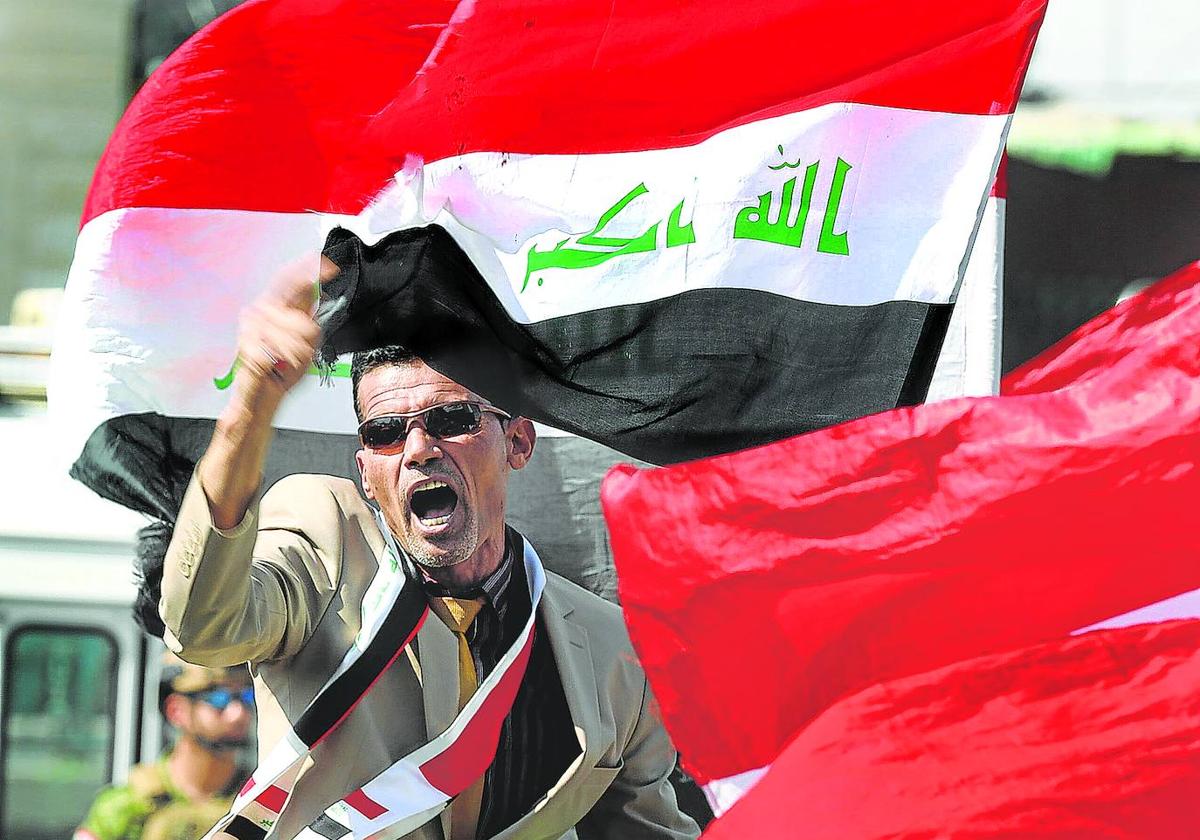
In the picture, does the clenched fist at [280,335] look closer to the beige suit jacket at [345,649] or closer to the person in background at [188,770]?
the beige suit jacket at [345,649]

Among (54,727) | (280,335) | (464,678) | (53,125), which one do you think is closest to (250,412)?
(280,335)

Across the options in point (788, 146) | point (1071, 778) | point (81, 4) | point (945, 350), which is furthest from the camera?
point (81, 4)

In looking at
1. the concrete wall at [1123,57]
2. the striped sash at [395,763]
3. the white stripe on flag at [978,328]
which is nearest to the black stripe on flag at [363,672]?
the striped sash at [395,763]

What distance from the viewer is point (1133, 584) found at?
96.3 inches

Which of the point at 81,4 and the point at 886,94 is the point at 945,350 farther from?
the point at 81,4

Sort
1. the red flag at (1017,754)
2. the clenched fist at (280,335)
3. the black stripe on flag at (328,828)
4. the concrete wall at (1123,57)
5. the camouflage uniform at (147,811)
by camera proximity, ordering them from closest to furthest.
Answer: the red flag at (1017,754), the clenched fist at (280,335), the black stripe on flag at (328,828), the camouflage uniform at (147,811), the concrete wall at (1123,57)

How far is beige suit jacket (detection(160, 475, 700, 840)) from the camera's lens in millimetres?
2680

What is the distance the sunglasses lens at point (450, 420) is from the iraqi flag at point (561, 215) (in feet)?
0.17

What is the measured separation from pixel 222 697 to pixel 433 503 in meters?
0.62

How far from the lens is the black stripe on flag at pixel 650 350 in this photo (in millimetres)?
2867

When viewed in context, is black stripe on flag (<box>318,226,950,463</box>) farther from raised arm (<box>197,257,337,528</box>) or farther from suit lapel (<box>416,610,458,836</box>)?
suit lapel (<box>416,610,458,836</box>)

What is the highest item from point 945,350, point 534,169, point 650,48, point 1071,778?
point 650,48

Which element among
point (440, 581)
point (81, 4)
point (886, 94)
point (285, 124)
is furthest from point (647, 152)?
point (81, 4)

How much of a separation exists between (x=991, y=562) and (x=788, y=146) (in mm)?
816
